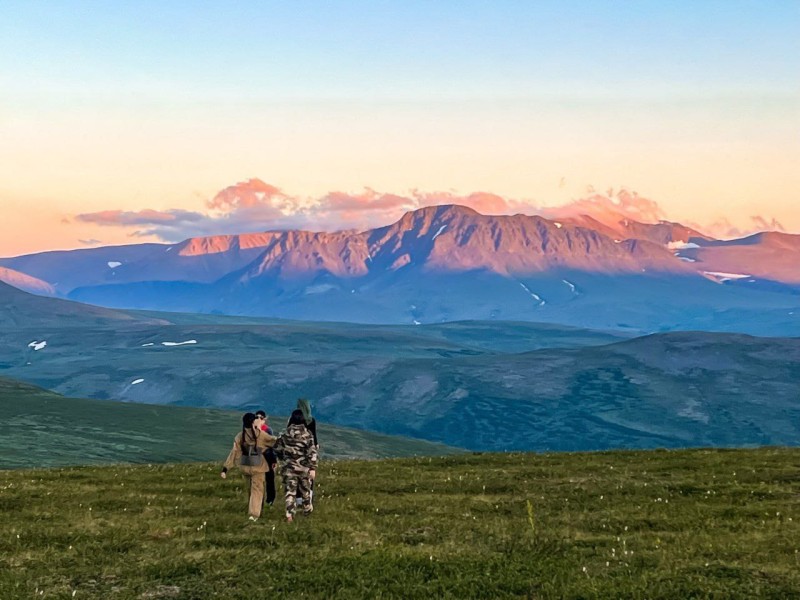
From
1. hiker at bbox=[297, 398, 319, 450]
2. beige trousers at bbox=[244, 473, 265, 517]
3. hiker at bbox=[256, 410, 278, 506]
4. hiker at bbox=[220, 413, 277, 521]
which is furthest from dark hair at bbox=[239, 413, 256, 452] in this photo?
hiker at bbox=[297, 398, 319, 450]

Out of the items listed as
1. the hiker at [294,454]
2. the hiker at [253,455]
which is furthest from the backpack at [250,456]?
Result: the hiker at [294,454]

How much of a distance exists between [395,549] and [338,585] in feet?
9.58

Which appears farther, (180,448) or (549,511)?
(180,448)

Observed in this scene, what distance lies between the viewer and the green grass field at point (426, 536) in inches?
738

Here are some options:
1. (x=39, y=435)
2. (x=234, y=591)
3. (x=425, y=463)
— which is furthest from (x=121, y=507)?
(x=39, y=435)

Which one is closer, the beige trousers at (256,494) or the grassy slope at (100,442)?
the beige trousers at (256,494)

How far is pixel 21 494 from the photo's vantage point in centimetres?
3075

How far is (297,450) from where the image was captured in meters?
25.5

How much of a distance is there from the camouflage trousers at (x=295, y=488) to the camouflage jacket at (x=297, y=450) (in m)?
0.20

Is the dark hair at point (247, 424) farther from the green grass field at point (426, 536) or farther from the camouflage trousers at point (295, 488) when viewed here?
the green grass field at point (426, 536)

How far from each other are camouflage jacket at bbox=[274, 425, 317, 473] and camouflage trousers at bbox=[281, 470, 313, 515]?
7.7 inches

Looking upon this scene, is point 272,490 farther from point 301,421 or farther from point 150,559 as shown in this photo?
point 150,559

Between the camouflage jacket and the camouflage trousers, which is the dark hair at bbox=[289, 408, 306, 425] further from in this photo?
the camouflage trousers

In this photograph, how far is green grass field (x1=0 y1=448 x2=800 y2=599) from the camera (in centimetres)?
1873
